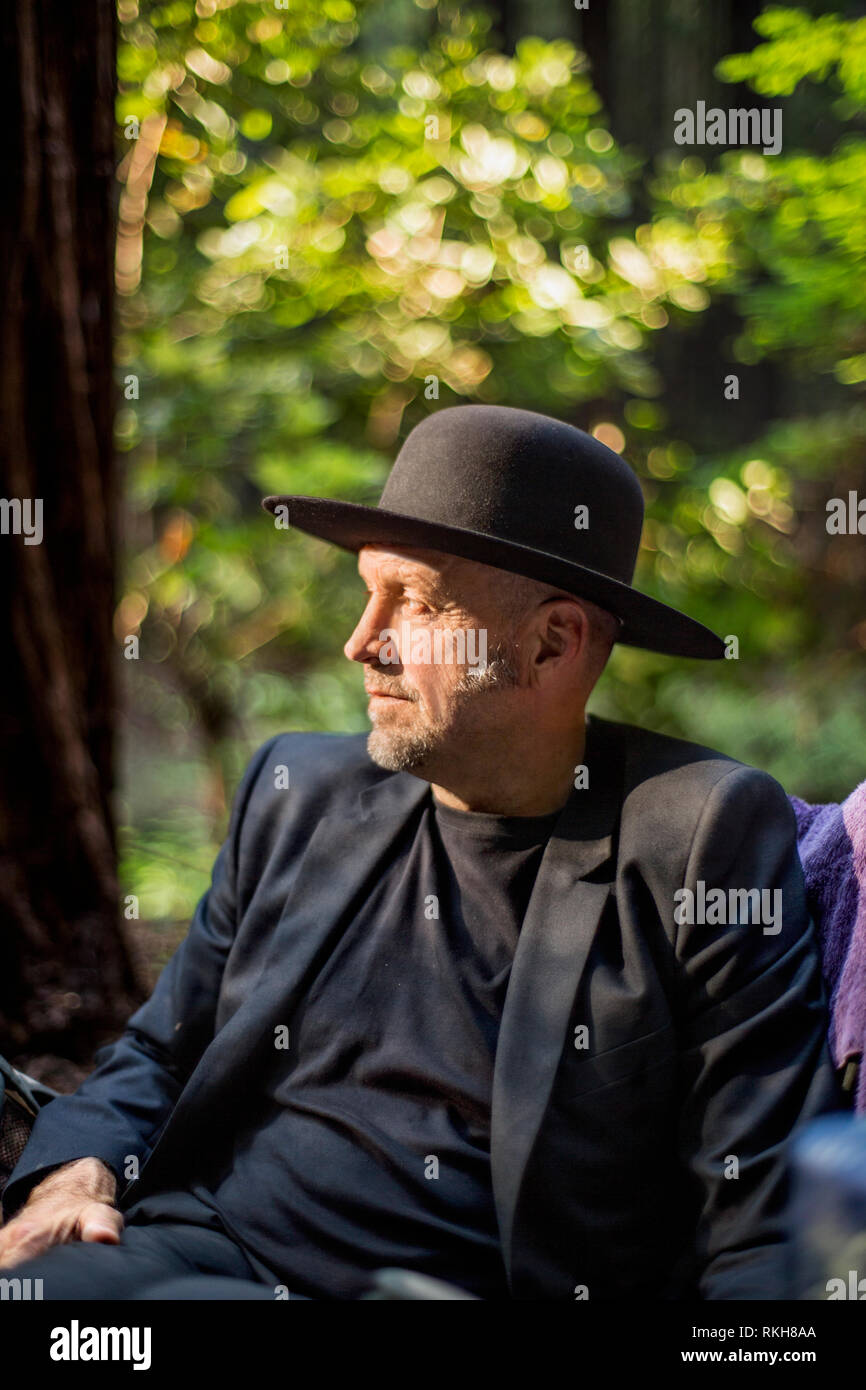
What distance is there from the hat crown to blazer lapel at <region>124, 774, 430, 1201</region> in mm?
529

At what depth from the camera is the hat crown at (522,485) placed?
1.86 meters

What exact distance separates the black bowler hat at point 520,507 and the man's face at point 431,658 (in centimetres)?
5

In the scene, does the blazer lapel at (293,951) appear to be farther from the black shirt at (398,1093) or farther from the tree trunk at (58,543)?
the tree trunk at (58,543)

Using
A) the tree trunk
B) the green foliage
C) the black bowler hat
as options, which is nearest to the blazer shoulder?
the black bowler hat

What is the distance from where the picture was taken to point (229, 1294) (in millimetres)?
1656

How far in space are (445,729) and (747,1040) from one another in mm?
681

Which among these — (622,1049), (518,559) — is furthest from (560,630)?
(622,1049)

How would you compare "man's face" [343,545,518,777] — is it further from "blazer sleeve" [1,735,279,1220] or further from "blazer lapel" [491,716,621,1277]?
"blazer sleeve" [1,735,279,1220]

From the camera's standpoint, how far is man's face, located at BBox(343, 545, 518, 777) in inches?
74.2

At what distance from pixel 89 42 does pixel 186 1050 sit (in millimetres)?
2282

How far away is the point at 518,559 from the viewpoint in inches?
72.5

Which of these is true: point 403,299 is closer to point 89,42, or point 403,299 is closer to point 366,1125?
point 89,42
